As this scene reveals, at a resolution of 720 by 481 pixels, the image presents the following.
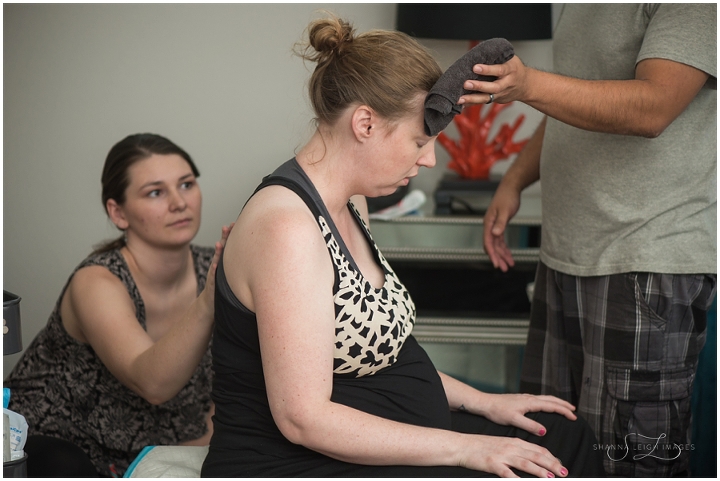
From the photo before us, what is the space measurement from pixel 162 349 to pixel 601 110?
1002mm

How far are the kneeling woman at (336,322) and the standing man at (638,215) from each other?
0.26 m

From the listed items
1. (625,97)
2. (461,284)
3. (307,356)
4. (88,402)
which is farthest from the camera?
(461,284)

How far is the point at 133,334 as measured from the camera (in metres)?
1.66

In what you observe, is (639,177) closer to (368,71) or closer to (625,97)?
(625,97)

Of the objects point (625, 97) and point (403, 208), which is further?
point (403, 208)

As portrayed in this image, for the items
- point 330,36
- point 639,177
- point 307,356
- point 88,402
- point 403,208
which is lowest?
point 88,402

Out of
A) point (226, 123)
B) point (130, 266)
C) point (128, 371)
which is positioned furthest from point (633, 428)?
point (226, 123)

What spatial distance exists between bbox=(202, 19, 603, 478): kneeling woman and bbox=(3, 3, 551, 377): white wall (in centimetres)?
175

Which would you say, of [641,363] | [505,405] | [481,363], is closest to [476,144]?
[481,363]

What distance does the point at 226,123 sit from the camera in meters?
3.07

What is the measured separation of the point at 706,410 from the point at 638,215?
721 millimetres

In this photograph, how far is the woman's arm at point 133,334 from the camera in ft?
4.71

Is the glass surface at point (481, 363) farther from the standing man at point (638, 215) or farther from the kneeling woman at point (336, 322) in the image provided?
the kneeling woman at point (336, 322)

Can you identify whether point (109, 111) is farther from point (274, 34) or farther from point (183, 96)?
point (274, 34)
